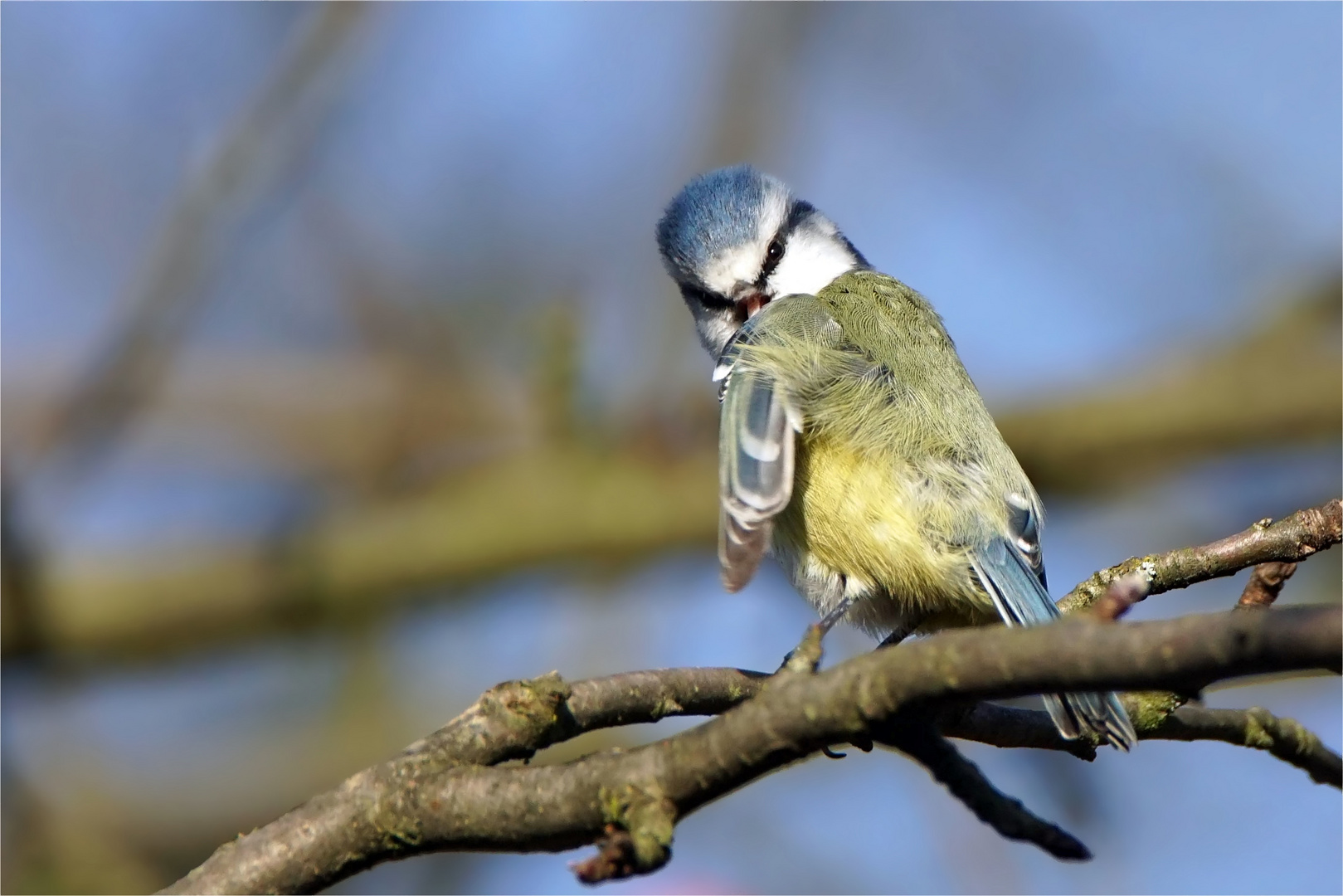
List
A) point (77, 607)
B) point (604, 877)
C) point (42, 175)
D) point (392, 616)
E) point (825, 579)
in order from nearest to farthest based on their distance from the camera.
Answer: point (604, 877) → point (825, 579) → point (77, 607) → point (392, 616) → point (42, 175)

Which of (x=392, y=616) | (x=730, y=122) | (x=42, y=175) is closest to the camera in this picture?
(x=392, y=616)

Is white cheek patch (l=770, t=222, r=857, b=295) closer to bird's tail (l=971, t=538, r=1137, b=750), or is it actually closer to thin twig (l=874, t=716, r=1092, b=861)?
bird's tail (l=971, t=538, r=1137, b=750)

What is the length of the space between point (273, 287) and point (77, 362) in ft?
2.79

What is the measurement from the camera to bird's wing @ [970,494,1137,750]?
1525 mm

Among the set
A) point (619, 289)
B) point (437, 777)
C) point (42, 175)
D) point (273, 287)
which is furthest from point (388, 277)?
point (437, 777)

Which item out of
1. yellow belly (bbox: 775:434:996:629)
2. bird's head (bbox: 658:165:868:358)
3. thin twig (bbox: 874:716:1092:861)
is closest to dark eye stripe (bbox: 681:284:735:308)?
bird's head (bbox: 658:165:868:358)

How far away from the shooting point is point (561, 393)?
11.7 ft

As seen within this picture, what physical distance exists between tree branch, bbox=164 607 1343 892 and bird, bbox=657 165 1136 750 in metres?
0.49

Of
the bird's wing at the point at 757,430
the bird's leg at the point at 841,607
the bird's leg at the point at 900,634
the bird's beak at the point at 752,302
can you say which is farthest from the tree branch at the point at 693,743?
the bird's beak at the point at 752,302

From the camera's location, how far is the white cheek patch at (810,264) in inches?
97.2

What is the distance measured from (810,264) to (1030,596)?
983 millimetres

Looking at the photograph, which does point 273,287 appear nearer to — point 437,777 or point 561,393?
point 561,393

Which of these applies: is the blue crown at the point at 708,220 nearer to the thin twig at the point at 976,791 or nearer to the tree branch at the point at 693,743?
the tree branch at the point at 693,743

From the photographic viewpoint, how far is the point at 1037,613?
1.76 metres
